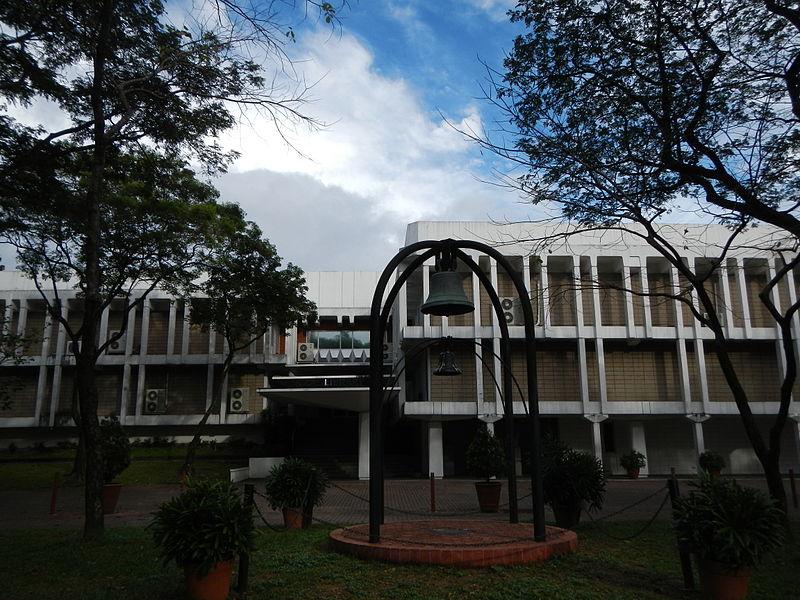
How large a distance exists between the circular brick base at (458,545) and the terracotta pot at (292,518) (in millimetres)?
2589

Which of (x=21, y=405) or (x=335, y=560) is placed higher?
(x=21, y=405)

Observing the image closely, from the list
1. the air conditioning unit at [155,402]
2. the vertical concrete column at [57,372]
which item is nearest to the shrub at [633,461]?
the air conditioning unit at [155,402]

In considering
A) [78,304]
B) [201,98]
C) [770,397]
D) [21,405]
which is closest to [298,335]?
[78,304]

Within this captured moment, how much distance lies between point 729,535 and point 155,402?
31.3 metres

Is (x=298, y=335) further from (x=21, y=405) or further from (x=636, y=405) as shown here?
(x=636, y=405)

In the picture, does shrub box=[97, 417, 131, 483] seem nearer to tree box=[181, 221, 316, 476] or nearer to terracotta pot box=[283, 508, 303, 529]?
terracotta pot box=[283, 508, 303, 529]

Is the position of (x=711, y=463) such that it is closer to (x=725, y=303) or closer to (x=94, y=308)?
(x=725, y=303)

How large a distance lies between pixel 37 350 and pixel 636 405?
30.3 m

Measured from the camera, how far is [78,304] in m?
34.1

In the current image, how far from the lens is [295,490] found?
10.7 metres

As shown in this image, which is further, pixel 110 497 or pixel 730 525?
pixel 110 497

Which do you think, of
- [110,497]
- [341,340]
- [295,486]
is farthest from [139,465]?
[295,486]

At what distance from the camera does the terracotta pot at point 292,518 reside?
1068 cm

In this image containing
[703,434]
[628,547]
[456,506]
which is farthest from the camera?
[703,434]
